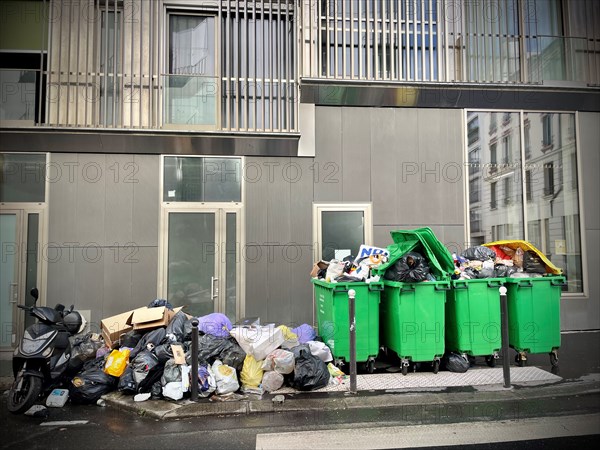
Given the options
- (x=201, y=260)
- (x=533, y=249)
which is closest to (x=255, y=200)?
(x=201, y=260)

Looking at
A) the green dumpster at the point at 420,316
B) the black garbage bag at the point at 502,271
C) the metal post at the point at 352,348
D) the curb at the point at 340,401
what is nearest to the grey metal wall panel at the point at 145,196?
the curb at the point at 340,401

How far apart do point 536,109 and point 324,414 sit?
7.81m

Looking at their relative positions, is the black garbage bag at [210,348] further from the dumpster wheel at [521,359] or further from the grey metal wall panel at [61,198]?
the dumpster wheel at [521,359]

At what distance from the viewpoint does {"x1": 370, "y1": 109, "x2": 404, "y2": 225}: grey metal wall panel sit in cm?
845

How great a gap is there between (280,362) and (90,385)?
2.33m

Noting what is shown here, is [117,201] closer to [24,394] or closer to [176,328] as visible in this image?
[176,328]

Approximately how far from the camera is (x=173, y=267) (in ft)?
26.4

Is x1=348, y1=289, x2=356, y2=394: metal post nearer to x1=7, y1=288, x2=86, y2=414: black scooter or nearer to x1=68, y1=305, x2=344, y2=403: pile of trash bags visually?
x1=68, y1=305, x2=344, y2=403: pile of trash bags

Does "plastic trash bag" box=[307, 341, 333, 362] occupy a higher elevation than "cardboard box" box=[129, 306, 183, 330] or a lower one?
A: lower

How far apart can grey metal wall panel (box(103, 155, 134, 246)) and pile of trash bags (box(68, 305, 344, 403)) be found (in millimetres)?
2415

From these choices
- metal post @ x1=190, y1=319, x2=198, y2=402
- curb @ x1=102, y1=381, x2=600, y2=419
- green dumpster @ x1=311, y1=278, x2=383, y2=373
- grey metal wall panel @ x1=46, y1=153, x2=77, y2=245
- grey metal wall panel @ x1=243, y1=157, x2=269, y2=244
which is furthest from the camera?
grey metal wall panel @ x1=243, y1=157, x2=269, y2=244

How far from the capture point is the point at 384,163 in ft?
28.0

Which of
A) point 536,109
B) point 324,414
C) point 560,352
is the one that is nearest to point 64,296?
point 324,414

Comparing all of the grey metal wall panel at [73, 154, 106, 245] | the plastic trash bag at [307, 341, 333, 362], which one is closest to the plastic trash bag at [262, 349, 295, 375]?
the plastic trash bag at [307, 341, 333, 362]
